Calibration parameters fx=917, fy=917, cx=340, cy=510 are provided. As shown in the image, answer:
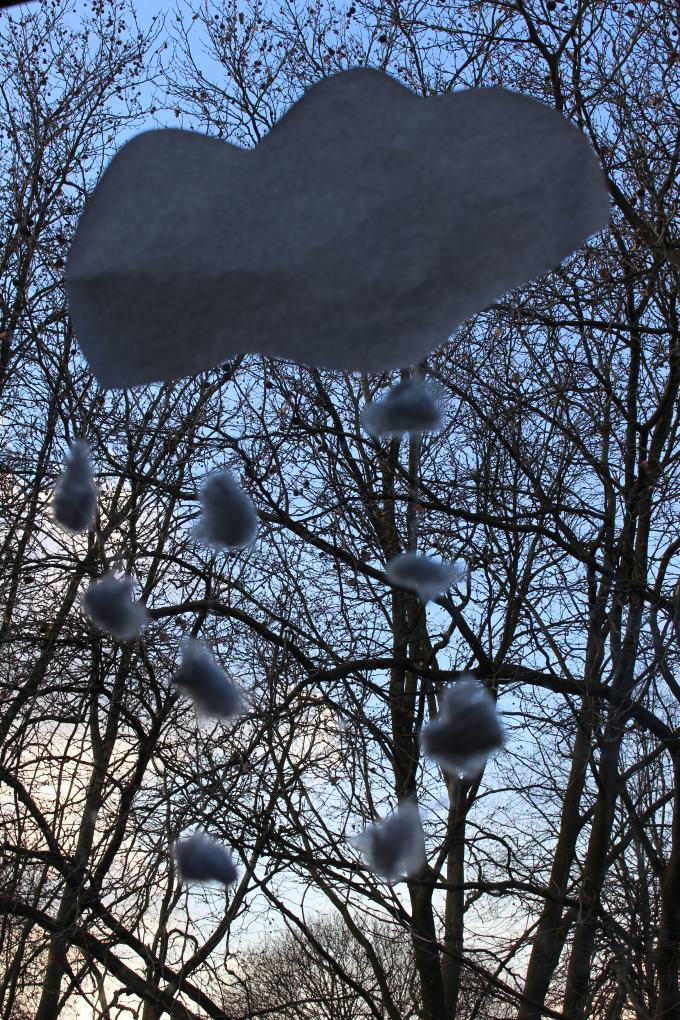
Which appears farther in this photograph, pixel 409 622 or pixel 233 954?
pixel 409 622

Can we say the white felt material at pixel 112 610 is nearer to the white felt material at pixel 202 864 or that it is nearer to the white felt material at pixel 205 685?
the white felt material at pixel 205 685

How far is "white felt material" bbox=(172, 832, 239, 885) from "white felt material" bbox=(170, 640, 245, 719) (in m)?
0.20

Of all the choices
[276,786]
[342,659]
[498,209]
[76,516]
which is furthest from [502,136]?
[342,659]

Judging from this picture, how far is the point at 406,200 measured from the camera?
4.32 feet

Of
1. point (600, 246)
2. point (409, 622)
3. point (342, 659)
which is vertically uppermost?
point (600, 246)

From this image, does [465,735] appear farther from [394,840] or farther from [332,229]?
[332,229]

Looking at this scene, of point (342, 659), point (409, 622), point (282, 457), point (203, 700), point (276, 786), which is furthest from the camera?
point (409, 622)

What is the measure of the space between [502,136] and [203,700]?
94cm

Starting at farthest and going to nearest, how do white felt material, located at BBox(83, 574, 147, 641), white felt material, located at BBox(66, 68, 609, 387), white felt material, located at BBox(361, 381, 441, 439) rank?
white felt material, located at BBox(83, 574, 147, 641) → white felt material, located at BBox(361, 381, 441, 439) → white felt material, located at BBox(66, 68, 609, 387)

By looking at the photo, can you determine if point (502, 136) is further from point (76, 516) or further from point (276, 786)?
point (276, 786)

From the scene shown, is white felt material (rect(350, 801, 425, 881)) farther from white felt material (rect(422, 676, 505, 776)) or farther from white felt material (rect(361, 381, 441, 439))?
white felt material (rect(361, 381, 441, 439))

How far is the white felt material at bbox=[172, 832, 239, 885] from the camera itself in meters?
1.40

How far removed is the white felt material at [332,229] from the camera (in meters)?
1.28

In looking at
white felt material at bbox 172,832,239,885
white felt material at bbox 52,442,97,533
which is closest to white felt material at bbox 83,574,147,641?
white felt material at bbox 52,442,97,533
